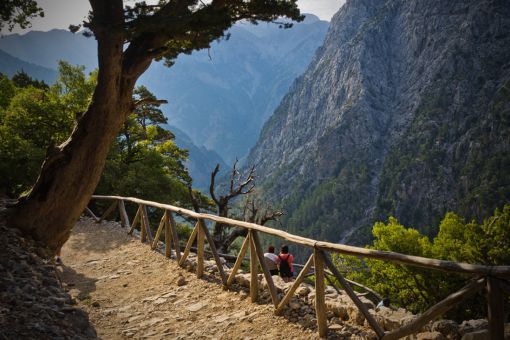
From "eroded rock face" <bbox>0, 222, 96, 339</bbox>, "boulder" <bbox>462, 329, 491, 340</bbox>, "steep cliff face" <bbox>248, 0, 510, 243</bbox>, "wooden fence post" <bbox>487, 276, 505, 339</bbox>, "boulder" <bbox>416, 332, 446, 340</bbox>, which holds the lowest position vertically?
"eroded rock face" <bbox>0, 222, 96, 339</bbox>

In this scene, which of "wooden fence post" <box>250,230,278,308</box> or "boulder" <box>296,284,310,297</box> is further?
"boulder" <box>296,284,310,297</box>

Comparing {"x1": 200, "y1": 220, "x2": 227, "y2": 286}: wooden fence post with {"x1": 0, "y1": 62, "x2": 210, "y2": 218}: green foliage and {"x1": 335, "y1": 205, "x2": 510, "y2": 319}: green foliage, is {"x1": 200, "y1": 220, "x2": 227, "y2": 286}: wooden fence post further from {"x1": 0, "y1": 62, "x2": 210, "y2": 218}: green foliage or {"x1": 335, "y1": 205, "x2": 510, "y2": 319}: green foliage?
{"x1": 335, "y1": 205, "x2": 510, "y2": 319}: green foliage

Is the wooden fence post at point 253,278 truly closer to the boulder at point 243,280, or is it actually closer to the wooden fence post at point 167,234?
the boulder at point 243,280

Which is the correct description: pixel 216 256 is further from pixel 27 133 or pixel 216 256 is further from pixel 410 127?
pixel 410 127

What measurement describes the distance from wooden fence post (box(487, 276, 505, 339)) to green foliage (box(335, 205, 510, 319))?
20.8 metres

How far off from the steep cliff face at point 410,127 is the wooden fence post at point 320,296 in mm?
99792

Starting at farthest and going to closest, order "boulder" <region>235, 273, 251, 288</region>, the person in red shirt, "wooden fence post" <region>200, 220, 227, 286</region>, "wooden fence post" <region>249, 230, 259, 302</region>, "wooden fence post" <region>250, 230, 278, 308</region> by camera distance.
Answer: the person in red shirt, "wooden fence post" <region>200, 220, 227, 286</region>, "boulder" <region>235, 273, 251, 288</region>, "wooden fence post" <region>249, 230, 259, 302</region>, "wooden fence post" <region>250, 230, 278, 308</region>

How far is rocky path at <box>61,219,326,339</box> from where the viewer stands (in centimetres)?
623

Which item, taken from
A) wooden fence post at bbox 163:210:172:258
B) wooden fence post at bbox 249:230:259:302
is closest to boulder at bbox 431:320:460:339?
wooden fence post at bbox 249:230:259:302

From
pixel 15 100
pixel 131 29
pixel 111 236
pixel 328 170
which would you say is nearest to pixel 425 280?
pixel 111 236

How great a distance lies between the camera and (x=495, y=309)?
358 cm

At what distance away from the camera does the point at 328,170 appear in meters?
172

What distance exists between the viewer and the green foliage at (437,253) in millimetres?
24188

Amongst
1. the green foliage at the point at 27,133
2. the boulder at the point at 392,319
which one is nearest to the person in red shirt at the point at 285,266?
the boulder at the point at 392,319
